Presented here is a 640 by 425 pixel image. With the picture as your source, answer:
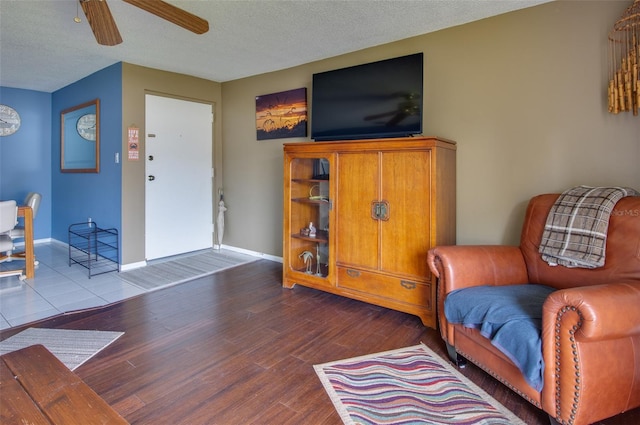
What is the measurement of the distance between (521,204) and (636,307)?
133 cm

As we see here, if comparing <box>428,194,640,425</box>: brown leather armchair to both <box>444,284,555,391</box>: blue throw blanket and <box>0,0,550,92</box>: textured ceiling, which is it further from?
<box>0,0,550,92</box>: textured ceiling

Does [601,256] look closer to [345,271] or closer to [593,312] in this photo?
[593,312]

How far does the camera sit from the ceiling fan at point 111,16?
6.43ft

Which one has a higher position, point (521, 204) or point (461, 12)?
point (461, 12)

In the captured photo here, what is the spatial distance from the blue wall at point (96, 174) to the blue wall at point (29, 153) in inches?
5.7

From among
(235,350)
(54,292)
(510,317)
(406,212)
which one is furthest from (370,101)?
(54,292)

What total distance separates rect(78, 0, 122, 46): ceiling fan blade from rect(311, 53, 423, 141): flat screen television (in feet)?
5.58

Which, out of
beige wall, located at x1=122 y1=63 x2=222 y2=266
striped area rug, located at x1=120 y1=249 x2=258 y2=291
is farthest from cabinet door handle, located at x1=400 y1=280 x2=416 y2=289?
beige wall, located at x1=122 y1=63 x2=222 y2=266

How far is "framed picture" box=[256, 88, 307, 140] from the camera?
396 centimetres

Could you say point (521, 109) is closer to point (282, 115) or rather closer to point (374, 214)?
point (374, 214)

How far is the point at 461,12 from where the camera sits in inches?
104

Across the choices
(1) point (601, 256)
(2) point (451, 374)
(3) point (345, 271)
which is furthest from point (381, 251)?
(1) point (601, 256)

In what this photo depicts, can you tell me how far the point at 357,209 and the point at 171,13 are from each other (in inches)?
72.3

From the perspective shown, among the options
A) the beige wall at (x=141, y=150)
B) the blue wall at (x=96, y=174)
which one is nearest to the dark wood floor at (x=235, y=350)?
the beige wall at (x=141, y=150)
